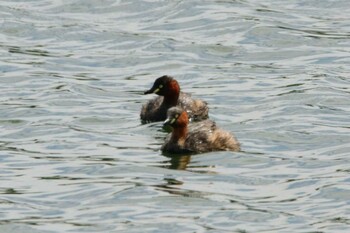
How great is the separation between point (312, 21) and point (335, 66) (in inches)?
123

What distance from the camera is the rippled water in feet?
50.9

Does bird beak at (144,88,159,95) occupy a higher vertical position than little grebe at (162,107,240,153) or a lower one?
higher

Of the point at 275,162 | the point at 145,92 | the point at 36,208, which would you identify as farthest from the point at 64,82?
the point at 36,208

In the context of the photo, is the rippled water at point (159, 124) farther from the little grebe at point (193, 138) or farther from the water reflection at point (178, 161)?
the little grebe at point (193, 138)

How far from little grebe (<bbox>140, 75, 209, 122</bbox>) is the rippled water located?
0.18 metres

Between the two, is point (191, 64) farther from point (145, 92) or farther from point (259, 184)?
point (259, 184)

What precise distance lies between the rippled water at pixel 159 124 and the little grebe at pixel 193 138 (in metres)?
0.18

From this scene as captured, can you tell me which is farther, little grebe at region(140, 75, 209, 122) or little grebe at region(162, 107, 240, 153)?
little grebe at region(140, 75, 209, 122)

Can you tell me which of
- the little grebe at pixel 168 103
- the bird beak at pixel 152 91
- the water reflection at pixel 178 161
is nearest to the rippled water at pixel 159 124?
the water reflection at pixel 178 161

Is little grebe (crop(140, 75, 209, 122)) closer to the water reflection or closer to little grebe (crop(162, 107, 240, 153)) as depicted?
Result: little grebe (crop(162, 107, 240, 153))

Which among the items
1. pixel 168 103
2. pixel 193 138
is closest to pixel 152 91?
pixel 168 103

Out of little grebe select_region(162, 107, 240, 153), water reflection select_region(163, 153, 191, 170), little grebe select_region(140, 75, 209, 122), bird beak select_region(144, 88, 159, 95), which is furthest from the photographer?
bird beak select_region(144, 88, 159, 95)

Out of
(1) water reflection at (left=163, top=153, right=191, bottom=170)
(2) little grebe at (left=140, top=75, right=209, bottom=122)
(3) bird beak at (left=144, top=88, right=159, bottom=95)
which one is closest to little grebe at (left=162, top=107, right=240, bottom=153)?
(1) water reflection at (left=163, top=153, right=191, bottom=170)

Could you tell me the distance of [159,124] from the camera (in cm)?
2064
